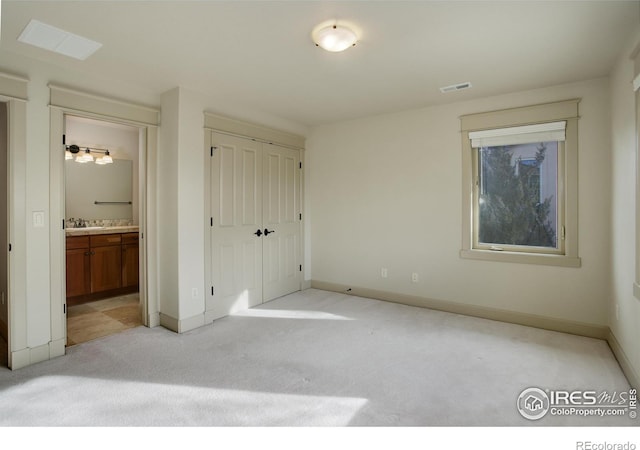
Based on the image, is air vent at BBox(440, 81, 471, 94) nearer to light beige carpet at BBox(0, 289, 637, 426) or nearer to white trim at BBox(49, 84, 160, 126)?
light beige carpet at BBox(0, 289, 637, 426)

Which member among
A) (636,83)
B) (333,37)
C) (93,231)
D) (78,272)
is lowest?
(78,272)

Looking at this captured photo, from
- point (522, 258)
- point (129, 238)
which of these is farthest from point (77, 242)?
point (522, 258)

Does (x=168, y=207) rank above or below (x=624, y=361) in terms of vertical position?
above

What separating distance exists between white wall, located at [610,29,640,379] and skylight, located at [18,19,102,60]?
3.88 metres

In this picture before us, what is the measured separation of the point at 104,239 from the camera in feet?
15.4

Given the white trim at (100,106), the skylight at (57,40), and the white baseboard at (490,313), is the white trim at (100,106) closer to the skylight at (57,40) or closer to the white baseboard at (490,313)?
the skylight at (57,40)

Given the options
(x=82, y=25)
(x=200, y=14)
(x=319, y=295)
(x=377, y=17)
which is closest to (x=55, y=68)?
(x=82, y=25)

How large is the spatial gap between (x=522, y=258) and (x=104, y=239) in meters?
5.16

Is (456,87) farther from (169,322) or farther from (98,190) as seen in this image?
(98,190)

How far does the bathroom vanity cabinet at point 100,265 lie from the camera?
4410mm

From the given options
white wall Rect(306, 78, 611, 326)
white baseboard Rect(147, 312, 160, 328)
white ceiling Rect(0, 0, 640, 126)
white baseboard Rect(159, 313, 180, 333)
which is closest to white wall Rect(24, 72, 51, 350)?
white ceiling Rect(0, 0, 640, 126)

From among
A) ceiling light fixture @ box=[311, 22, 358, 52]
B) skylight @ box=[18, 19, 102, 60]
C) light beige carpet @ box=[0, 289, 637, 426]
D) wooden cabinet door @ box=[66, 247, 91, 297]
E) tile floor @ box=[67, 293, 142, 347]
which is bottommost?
light beige carpet @ box=[0, 289, 637, 426]

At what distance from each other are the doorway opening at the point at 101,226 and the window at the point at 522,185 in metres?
3.70

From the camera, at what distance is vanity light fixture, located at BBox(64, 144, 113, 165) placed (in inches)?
195
